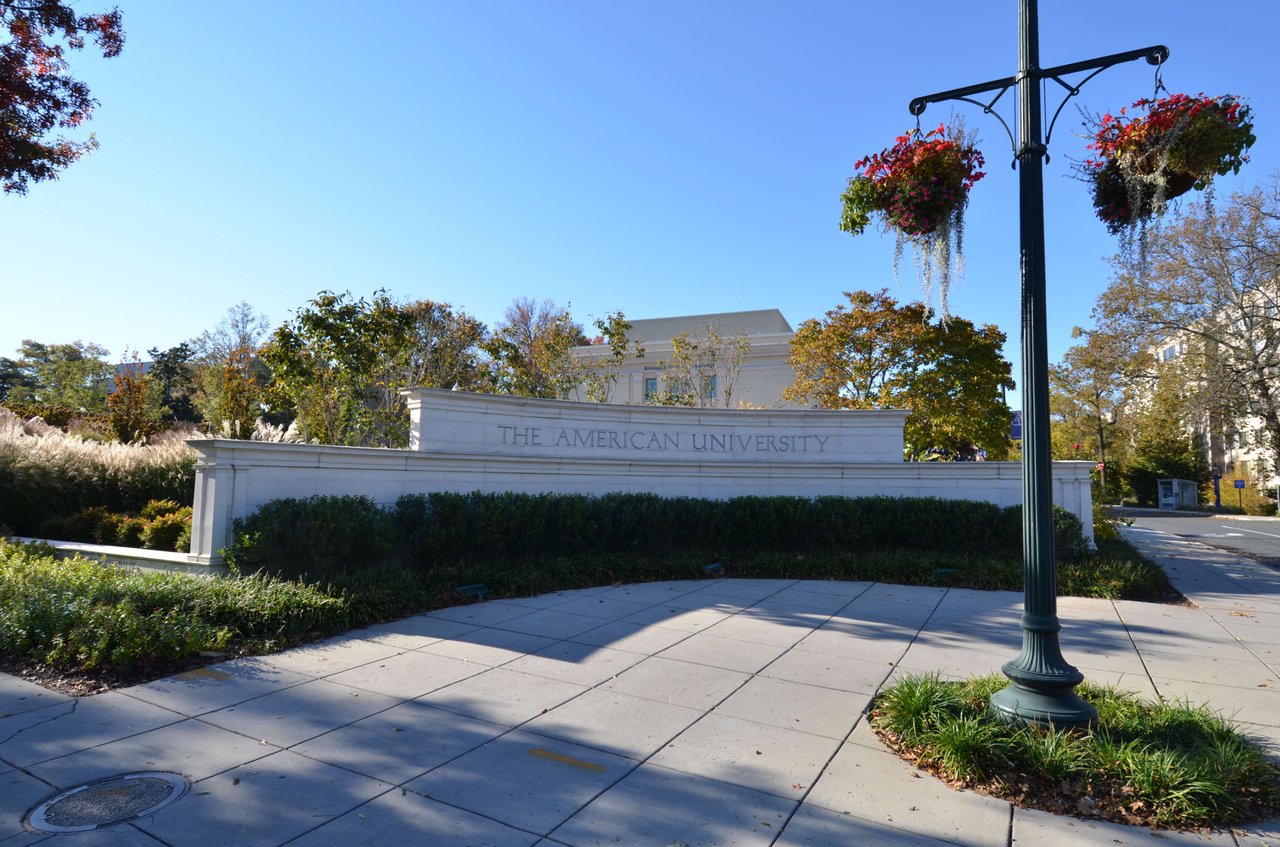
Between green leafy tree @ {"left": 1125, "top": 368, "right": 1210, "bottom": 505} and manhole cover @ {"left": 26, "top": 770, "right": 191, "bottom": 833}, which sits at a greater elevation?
green leafy tree @ {"left": 1125, "top": 368, "right": 1210, "bottom": 505}

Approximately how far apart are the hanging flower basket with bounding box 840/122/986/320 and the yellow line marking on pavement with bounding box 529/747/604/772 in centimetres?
408

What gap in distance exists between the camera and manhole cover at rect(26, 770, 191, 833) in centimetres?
324

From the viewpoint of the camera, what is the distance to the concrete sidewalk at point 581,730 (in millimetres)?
3318

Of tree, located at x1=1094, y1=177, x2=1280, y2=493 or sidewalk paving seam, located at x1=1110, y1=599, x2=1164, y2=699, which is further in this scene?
tree, located at x1=1094, y1=177, x2=1280, y2=493

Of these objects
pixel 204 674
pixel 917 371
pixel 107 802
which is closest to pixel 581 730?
pixel 107 802

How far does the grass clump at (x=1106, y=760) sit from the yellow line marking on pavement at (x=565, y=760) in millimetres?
1750

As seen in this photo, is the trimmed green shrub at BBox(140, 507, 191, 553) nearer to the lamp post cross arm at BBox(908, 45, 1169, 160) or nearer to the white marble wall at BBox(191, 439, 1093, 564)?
the white marble wall at BBox(191, 439, 1093, 564)

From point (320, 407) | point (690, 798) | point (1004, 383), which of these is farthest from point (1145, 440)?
point (690, 798)

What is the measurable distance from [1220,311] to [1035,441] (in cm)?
3427

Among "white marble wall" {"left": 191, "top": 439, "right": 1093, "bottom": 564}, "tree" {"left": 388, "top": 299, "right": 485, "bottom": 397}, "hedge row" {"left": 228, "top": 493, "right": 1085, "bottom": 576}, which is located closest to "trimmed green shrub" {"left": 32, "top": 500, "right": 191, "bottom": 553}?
"white marble wall" {"left": 191, "top": 439, "right": 1093, "bottom": 564}

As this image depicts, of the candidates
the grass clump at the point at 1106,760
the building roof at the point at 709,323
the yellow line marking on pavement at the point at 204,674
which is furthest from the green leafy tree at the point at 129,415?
the building roof at the point at 709,323

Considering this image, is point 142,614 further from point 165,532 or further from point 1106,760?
point 1106,760

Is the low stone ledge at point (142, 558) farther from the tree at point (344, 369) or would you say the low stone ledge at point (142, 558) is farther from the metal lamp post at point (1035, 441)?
the metal lamp post at point (1035, 441)

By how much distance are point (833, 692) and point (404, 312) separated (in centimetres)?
1098
